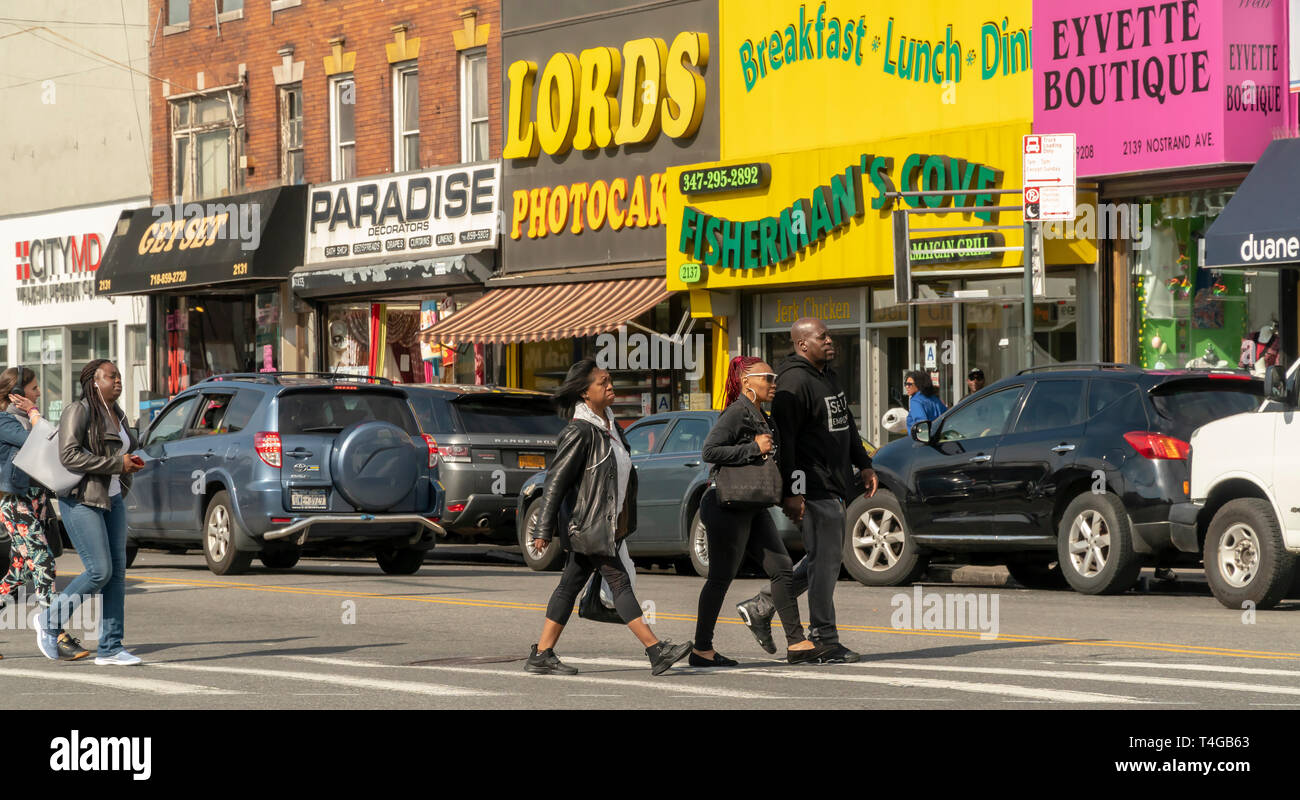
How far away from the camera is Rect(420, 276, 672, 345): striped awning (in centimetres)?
2762

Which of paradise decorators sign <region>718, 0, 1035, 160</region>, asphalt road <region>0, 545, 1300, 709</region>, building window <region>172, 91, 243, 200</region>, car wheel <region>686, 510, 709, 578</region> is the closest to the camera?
asphalt road <region>0, 545, 1300, 709</region>

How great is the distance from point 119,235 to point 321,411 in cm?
2076

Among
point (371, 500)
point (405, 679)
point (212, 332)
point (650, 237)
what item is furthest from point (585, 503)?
point (212, 332)

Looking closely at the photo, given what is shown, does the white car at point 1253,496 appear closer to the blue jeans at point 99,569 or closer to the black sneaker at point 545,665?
the black sneaker at point 545,665

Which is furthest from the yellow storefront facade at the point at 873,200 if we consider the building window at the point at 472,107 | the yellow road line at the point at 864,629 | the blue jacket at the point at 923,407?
the yellow road line at the point at 864,629

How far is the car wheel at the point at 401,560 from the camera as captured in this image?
19469 mm

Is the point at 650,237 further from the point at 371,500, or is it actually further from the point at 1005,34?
the point at 371,500

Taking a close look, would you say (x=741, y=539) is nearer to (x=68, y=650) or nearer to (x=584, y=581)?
(x=584, y=581)

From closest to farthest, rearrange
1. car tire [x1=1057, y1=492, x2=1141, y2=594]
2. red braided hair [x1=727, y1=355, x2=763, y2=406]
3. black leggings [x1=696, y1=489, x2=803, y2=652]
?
black leggings [x1=696, y1=489, x2=803, y2=652] < red braided hair [x1=727, y1=355, x2=763, y2=406] < car tire [x1=1057, y1=492, x2=1141, y2=594]

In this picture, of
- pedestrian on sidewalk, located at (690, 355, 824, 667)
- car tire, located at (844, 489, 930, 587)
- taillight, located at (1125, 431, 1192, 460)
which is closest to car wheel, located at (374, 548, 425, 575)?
car tire, located at (844, 489, 930, 587)

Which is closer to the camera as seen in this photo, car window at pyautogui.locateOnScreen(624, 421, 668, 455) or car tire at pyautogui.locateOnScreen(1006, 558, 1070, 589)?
car tire at pyautogui.locateOnScreen(1006, 558, 1070, 589)

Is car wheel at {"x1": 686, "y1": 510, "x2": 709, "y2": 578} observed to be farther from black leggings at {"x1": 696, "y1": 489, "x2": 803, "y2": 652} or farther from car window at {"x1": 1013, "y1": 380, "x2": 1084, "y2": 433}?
black leggings at {"x1": 696, "y1": 489, "x2": 803, "y2": 652}

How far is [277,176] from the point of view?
35.4 meters

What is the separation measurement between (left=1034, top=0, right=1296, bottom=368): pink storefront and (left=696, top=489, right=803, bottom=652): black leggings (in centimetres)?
1129
